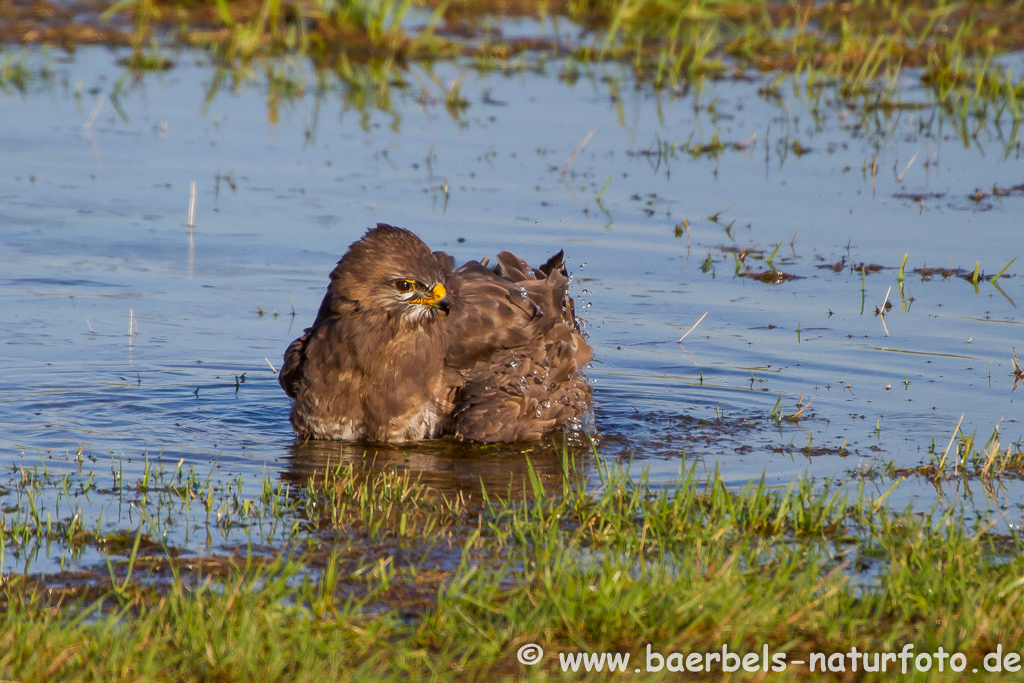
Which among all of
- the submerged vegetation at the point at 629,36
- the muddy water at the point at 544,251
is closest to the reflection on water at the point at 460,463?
the muddy water at the point at 544,251

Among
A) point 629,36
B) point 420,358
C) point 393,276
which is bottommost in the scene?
point 420,358

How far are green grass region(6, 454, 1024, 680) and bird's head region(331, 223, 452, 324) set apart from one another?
173 cm

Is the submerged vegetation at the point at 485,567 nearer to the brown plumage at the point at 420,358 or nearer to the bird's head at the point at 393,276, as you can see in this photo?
the brown plumage at the point at 420,358

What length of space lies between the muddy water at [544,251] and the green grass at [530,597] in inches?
32.4

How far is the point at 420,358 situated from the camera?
7594 mm

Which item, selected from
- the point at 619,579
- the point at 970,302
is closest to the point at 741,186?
the point at 970,302

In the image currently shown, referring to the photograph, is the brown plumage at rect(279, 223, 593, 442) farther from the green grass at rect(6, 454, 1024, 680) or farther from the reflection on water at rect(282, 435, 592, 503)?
the green grass at rect(6, 454, 1024, 680)

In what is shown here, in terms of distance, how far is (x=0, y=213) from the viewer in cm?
1182

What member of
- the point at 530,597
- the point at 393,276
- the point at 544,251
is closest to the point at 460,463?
the point at 393,276

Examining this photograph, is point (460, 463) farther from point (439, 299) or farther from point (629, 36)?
point (629, 36)

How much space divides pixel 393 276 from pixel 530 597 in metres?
2.83

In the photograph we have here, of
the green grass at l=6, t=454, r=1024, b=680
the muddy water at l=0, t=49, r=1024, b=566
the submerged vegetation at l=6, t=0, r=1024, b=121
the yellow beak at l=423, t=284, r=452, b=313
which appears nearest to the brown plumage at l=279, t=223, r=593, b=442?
the yellow beak at l=423, t=284, r=452, b=313

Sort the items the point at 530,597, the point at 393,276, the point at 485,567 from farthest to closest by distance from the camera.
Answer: the point at 393,276
the point at 485,567
the point at 530,597

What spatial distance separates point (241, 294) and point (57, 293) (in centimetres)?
129
